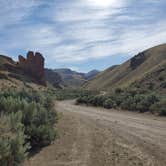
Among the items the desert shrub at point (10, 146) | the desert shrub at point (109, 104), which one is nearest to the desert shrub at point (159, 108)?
the desert shrub at point (109, 104)

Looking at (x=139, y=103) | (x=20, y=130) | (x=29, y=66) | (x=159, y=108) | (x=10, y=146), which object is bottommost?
(x=10, y=146)

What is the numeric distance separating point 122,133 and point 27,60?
358 feet

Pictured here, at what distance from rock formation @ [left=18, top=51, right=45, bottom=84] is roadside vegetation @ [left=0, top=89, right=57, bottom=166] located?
337ft

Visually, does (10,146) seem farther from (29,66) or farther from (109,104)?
(29,66)

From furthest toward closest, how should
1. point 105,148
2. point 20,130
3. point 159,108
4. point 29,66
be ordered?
point 29,66 < point 159,108 < point 105,148 < point 20,130

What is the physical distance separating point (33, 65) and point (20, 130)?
112 meters

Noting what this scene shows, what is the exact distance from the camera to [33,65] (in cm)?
12050

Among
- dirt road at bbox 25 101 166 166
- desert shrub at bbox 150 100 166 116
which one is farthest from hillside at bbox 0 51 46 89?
dirt road at bbox 25 101 166 166

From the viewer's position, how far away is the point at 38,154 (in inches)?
434

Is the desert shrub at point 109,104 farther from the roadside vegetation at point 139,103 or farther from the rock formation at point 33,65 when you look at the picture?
the rock formation at point 33,65

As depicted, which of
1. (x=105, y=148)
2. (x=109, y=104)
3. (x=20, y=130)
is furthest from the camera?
(x=109, y=104)

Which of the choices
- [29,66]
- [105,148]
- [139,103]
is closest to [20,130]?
[105,148]

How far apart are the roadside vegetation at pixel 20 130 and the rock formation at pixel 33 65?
10263 cm

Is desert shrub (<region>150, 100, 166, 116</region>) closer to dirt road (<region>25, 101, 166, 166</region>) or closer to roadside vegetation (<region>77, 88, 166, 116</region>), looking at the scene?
roadside vegetation (<region>77, 88, 166, 116</region>)
